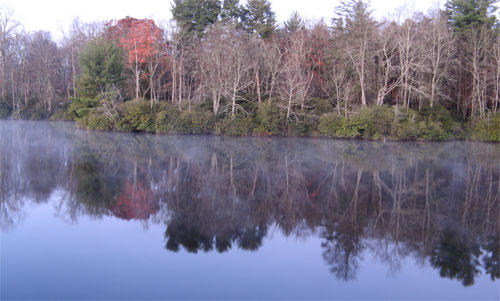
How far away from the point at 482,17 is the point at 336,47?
12.1 meters

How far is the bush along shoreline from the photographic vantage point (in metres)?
26.1

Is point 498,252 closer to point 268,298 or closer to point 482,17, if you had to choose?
point 268,298

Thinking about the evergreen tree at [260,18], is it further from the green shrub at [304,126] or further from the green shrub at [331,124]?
the green shrub at [331,124]

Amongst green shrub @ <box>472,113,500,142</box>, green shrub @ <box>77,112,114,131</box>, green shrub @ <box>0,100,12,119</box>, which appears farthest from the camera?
green shrub @ <box>0,100,12,119</box>

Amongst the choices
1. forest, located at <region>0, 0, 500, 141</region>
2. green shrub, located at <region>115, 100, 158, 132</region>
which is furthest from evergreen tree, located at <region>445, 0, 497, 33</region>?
green shrub, located at <region>115, 100, 158, 132</region>

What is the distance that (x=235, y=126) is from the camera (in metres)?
27.5

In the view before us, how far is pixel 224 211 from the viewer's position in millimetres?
9227

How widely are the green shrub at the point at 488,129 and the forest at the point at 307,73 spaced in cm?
6

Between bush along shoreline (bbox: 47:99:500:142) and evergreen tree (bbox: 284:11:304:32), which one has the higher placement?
evergreen tree (bbox: 284:11:304:32)

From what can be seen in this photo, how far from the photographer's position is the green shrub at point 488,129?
26672 mm

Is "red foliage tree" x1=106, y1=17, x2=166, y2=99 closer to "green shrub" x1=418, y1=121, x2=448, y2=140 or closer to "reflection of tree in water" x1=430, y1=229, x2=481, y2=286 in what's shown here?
"green shrub" x1=418, y1=121, x2=448, y2=140

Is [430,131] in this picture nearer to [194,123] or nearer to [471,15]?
[471,15]

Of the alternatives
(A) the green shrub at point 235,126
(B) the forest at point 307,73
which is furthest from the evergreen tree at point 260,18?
(A) the green shrub at point 235,126

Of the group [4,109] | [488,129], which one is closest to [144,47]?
[4,109]
